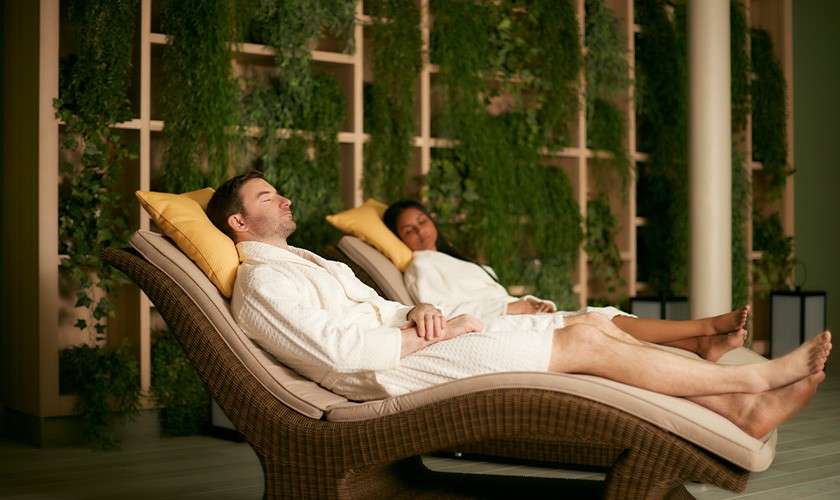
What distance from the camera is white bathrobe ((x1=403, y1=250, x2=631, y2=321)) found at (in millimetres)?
4363

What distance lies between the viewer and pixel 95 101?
14.2 ft

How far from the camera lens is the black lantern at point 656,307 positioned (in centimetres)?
578

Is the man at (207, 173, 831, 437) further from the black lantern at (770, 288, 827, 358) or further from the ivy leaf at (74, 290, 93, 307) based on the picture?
the black lantern at (770, 288, 827, 358)

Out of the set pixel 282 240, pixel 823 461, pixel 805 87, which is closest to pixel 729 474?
pixel 282 240

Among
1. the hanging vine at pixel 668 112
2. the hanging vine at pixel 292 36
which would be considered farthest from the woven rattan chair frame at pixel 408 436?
the hanging vine at pixel 668 112

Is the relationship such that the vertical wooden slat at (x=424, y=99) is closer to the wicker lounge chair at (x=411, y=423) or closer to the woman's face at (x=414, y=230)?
the woman's face at (x=414, y=230)

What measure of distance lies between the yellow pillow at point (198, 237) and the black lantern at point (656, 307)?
11.0 ft

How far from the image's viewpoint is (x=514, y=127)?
5.63 metres

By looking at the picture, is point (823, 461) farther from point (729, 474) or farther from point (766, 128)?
point (766, 128)

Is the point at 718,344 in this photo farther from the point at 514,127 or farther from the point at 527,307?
the point at 514,127

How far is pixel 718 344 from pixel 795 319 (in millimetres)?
3208

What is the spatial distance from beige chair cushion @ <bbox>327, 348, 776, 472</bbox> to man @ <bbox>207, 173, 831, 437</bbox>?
8 cm

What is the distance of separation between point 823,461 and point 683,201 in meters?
2.69

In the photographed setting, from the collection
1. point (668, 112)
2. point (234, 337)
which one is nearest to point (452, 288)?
point (234, 337)
